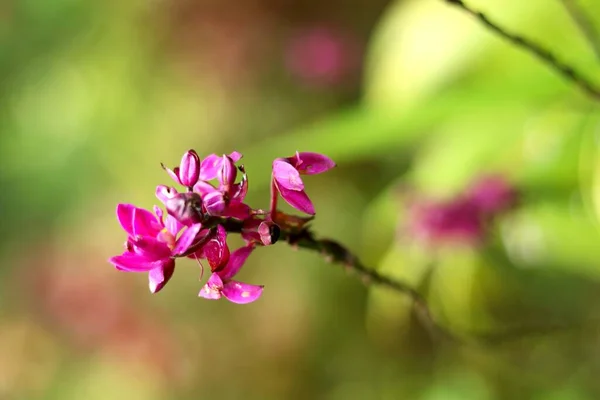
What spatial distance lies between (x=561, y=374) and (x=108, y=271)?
2.92 ft

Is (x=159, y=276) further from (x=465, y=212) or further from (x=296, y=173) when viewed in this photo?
(x=465, y=212)

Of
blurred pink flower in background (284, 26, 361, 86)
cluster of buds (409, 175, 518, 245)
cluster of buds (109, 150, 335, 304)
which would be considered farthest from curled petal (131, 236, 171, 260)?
blurred pink flower in background (284, 26, 361, 86)

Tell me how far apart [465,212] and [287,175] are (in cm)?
40


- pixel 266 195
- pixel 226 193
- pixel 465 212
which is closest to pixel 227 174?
pixel 226 193

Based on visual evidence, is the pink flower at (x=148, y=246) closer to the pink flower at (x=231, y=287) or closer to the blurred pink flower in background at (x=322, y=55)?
the pink flower at (x=231, y=287)

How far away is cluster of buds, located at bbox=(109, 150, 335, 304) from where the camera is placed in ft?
0.72

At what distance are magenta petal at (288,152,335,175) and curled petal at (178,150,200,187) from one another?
3 centimetres

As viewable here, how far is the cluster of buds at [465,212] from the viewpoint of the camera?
56cm

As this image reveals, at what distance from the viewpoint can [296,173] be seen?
0.23 metres

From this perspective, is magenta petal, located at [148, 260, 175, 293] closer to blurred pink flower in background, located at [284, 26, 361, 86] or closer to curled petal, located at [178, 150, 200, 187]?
curled petal, located at [178, 150, 200, 187]

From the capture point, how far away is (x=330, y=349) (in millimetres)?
1208

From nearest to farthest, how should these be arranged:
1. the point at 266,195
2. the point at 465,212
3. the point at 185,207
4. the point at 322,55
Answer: the point at 185,207, the point at 465,212, the point at 266,195, the point at 322,55

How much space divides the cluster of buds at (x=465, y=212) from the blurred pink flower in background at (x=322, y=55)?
0.80 m

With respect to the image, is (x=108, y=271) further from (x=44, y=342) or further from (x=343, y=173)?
(x=343, y=173)
